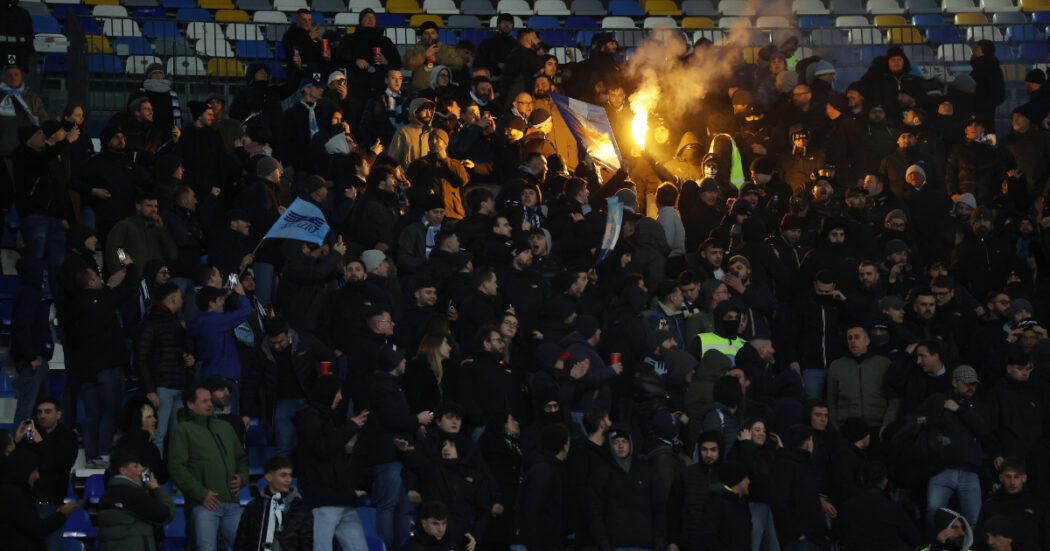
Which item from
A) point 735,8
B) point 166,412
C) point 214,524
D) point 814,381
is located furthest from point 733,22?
point 214,524

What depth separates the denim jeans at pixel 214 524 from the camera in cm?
1177

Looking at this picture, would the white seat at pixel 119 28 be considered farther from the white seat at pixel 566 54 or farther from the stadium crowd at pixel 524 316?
the white seat at pixel 566 54

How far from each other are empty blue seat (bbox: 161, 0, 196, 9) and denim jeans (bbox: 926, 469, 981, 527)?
49.7 feet

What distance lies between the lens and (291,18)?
968 inches

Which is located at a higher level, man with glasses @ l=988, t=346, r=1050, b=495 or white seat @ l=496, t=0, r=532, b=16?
white seat @ l=496, t=0, r=532, b=16

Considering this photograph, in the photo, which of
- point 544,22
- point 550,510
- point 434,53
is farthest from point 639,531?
point 544,22

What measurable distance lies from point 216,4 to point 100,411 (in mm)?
12952

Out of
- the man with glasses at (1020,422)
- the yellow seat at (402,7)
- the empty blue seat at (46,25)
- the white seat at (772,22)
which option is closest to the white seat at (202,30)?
the empty blue seat at (46,25)

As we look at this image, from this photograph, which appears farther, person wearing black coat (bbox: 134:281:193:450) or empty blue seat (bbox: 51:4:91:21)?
empty blue seat (bbox: 51:4:91:21)

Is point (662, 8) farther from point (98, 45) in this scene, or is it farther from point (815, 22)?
point (98, 45)

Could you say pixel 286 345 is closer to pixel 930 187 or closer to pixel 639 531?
pixel 639 531

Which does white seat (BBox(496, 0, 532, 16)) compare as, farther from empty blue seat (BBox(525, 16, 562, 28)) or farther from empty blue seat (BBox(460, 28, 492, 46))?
empty blue seat (BBox(460, 28, 492, 46))

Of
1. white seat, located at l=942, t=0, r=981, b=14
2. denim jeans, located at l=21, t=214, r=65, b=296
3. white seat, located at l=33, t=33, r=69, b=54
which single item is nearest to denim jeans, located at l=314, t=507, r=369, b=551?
denim jeans, located at l=21, t=214, r=65, b=296

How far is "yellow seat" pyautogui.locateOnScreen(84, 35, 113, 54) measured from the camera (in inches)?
786
